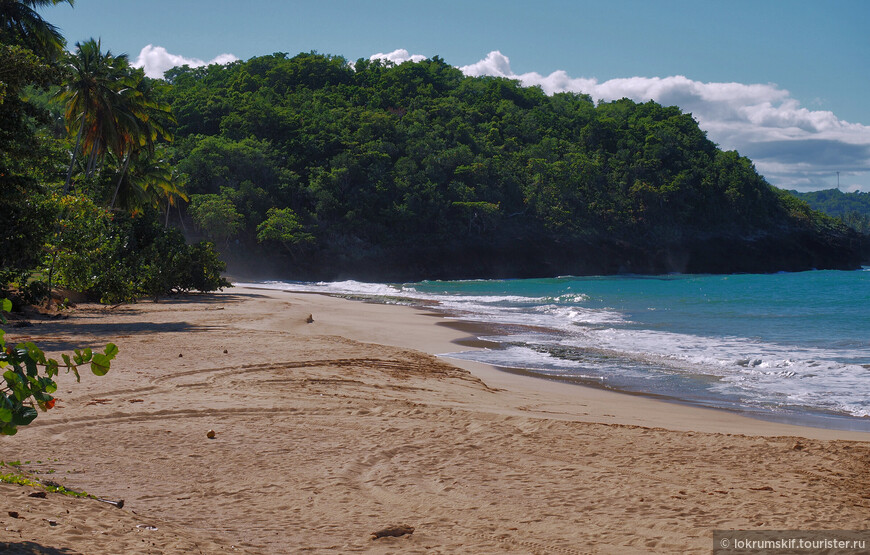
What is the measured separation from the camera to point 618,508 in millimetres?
4090

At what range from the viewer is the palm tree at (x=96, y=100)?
22797 millimetres

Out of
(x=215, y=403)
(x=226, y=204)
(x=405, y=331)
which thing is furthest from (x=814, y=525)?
(x=226, y=204)

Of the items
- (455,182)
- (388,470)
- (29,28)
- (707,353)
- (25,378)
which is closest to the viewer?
(25,378)

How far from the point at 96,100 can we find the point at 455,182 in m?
45.8

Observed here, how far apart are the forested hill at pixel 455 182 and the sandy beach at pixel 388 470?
154 feet

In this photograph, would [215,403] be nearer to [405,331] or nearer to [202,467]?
[202,467]

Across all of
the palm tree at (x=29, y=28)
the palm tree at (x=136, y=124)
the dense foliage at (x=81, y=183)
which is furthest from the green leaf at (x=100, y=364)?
the palm tree at (x=136, y=124)

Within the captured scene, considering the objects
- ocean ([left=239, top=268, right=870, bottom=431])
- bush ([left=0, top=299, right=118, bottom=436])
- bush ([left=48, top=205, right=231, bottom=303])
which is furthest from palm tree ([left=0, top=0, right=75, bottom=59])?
bush ([left=0, top=299, right=118, bottom=436])

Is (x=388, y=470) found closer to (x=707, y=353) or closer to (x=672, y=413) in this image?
(x=672, y=413)

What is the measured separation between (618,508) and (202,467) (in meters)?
2.84

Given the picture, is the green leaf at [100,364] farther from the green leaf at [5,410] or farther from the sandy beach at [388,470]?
the sandy beach at [388,470]

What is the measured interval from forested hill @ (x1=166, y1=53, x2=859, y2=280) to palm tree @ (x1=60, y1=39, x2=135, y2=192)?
26.6 metres

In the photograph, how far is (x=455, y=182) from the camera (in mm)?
66375

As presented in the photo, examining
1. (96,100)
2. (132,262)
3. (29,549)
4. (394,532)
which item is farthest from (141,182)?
(29,549)
